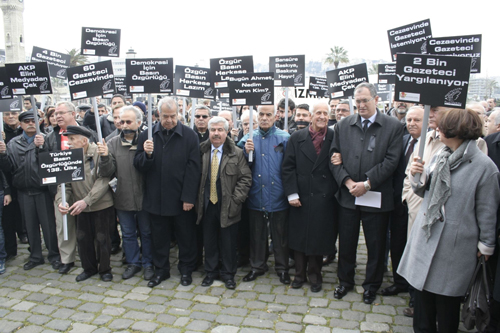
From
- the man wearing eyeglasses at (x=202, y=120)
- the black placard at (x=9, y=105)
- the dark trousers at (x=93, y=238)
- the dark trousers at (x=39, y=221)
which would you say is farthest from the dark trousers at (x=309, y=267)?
the black placard at (x=9, y=105)

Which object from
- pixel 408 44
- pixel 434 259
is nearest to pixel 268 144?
pixel 434 259

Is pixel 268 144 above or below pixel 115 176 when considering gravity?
above

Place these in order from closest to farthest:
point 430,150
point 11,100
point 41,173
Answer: point 430,150 < point 41,173 < point 11,100

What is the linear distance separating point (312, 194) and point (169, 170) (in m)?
2.04

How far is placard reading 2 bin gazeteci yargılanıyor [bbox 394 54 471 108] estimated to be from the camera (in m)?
3.83

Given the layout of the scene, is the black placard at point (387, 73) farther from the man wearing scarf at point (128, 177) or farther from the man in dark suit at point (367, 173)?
the man wearing scarf at point (128, 177)

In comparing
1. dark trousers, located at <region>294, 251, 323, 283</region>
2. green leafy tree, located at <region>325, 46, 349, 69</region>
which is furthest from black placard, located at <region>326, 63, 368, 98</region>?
green leafy tree, located at <region>325, 46, 349, 69</region>

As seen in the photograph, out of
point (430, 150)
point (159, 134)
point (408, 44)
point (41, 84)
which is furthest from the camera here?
point (408, 44)

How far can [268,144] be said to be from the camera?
555 cm

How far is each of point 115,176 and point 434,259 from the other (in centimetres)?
442

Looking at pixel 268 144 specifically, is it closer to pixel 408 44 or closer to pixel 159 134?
pixel 159 134

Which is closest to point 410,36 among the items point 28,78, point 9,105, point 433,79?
point 433,79

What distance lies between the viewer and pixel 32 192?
611 centimetres

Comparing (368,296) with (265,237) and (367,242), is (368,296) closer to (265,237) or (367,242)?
(367,242)
